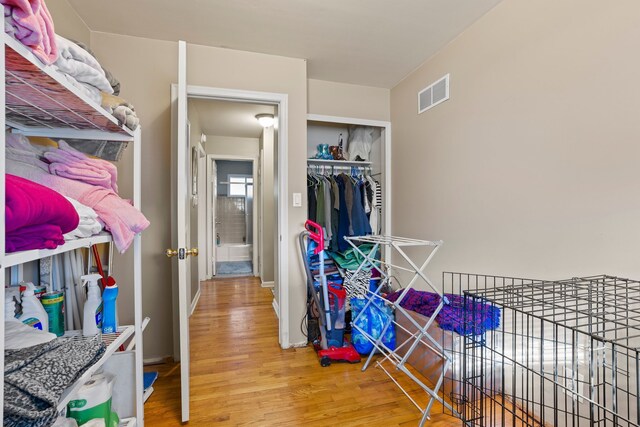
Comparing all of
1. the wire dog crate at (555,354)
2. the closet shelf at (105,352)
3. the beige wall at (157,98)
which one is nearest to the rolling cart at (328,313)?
the wire dog crate at (555,354)

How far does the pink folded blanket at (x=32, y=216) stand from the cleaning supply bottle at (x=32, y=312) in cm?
41

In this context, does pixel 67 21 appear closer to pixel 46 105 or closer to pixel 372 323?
pixel 46 105

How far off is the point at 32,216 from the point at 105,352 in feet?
2.08

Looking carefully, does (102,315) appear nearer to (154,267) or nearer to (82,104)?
(82,104)

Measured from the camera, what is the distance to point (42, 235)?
68 cm

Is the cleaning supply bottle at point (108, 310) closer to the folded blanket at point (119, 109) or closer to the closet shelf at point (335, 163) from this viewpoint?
the folded blanket at point (119, 109)

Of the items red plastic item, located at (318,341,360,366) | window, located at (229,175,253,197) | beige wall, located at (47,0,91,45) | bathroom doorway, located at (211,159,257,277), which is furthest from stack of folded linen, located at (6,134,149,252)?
window, located at (229,175,253,197)

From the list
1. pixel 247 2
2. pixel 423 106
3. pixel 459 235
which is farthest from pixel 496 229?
pixel 247 2

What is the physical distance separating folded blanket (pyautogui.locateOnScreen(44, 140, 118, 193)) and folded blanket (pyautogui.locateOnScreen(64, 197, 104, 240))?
16cm

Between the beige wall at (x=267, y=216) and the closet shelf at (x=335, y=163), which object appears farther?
the beige wall at (x=267, y=216)

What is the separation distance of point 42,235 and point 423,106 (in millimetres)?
2548

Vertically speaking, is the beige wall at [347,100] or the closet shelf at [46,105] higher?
the beige wall at [347,100]

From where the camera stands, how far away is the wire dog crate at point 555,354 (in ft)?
3.16

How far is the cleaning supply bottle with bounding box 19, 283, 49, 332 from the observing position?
0.94 metres
